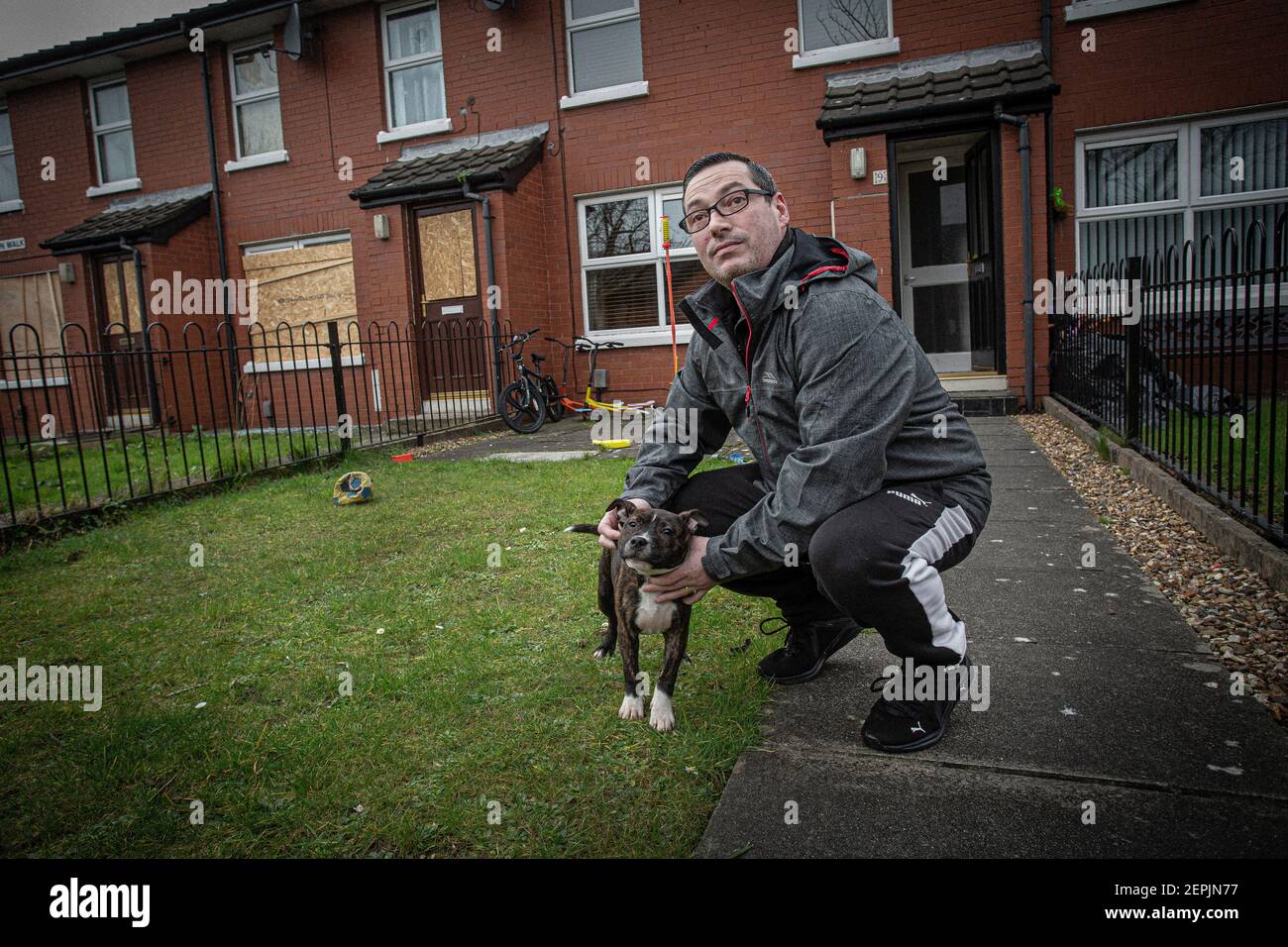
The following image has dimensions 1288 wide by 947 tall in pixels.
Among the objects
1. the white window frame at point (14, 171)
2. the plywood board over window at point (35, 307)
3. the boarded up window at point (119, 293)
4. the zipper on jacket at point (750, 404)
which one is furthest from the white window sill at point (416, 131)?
the zipper on jacket at point (750, 404)

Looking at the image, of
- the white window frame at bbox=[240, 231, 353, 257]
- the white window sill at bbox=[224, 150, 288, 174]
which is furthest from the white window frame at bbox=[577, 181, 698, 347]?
the white window sill at bbox=[224, 150, 288, 174]

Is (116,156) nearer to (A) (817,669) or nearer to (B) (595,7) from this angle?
(B) (595,7)

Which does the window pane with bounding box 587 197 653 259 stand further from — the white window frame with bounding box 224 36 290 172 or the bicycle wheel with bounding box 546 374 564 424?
the white window frame with bounding box 224 36 290 172

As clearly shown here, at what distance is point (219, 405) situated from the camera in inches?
556

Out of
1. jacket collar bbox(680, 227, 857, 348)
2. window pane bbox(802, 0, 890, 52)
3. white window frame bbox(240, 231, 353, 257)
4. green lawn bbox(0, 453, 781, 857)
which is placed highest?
window pane bbox(802, 0, 890, 52)

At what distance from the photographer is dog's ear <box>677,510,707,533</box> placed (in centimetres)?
250

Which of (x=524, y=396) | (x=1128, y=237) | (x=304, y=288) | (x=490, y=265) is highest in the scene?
(x=304, y=288)

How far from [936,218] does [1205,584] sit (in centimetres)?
880

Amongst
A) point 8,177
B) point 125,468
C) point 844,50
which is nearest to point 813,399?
point 125,468

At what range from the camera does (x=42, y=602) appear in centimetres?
411

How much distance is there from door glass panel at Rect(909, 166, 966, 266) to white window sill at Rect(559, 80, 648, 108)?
4073mm

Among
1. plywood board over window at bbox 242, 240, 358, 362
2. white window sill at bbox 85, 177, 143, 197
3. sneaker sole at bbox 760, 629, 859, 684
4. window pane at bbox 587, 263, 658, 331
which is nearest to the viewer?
sneaker sole at bbox 760, 629, 859, 684
